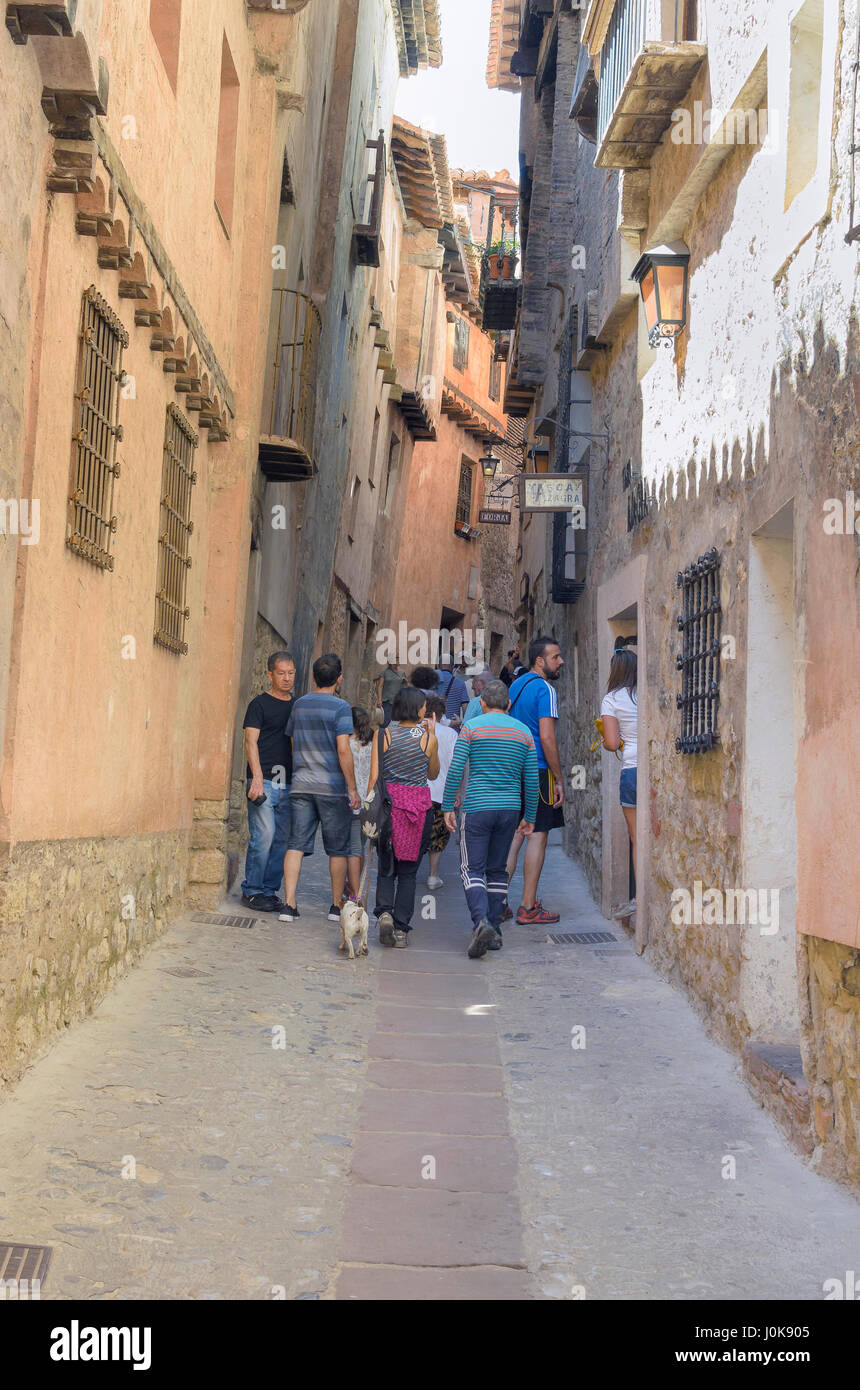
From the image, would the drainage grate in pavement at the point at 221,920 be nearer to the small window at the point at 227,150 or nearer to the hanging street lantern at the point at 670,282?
the hanging street lantern at the point at 670,282

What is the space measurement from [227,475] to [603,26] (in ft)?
12.7

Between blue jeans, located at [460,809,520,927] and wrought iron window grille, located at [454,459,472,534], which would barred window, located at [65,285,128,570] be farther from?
wrought iron window grille, located at [454,459,472,534]

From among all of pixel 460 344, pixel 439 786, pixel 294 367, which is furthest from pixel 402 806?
pixel 460 344

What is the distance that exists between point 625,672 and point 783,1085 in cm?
432

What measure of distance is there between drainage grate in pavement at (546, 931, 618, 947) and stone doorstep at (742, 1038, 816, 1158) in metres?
3.19

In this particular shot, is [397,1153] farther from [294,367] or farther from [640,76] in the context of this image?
[294,367]

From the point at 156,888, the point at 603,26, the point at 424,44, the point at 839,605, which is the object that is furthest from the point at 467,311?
the point at 839,605

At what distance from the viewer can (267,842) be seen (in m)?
9.13

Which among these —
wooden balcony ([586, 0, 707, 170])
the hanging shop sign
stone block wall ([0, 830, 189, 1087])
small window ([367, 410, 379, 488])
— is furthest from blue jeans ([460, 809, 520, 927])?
small window ([367, 410, 379, 488])

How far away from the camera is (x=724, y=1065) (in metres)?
5.86

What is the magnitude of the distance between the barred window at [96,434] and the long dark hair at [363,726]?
3444mm

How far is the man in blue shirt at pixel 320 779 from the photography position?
8.86 metres

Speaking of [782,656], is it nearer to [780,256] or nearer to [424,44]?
[780,256]

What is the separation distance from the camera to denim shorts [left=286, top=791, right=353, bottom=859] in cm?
890
